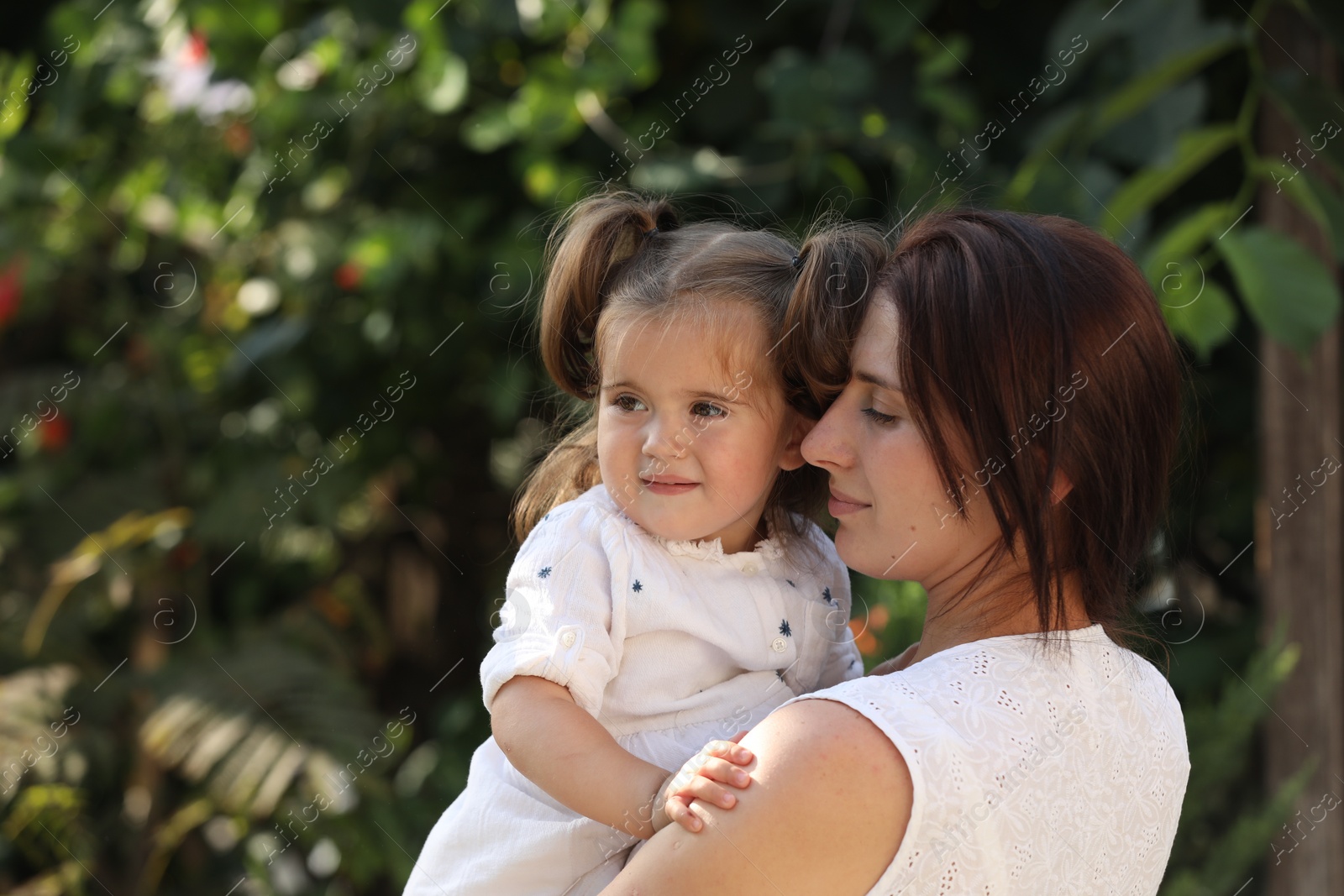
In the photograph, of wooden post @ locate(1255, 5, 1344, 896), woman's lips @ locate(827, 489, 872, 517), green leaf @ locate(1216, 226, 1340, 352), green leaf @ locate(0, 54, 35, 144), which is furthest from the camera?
green leaf @ locate(0, 54, 35, 144)

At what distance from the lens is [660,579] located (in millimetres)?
1254

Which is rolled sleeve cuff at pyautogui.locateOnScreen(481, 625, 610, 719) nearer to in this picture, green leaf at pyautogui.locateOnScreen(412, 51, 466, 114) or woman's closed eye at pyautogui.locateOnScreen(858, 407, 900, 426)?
woman's closed eye at pyautogui.locateOnScreen(858, 407, 900, 426)

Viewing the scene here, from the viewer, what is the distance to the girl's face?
1233 millimetres

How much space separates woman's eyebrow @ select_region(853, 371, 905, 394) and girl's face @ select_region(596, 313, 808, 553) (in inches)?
5.6

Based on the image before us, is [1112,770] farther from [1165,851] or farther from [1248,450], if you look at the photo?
[1248,450]

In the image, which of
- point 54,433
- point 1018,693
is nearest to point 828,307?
point 1018,693

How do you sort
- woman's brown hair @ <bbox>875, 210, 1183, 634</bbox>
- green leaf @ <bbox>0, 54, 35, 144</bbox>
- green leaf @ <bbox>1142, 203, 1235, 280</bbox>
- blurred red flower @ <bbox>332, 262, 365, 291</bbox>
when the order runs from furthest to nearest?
green leaf @ <bbox>0, 54, 35, 144</bbox> < blurred red flower @ <bbox>332, 262, 365, 291</bbox> < green leaf @ <bbox>1142, 203, 1235, 280</bbox> < woman's brown hair @ <bbox>875, 210, 1183, 634</bbox>

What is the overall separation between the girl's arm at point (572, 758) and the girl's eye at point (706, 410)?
310 millimetres

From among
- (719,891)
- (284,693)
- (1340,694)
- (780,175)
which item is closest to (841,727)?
(719,891)

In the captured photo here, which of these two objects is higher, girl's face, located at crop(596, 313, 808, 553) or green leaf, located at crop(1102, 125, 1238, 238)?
girl's face, located at crop(596, 313, 808, 553)

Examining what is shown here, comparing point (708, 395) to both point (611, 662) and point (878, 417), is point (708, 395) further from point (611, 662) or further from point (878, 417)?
point (611, 662)

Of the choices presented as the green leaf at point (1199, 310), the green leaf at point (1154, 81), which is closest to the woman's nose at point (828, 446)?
the green leaf at point (1199, 310)

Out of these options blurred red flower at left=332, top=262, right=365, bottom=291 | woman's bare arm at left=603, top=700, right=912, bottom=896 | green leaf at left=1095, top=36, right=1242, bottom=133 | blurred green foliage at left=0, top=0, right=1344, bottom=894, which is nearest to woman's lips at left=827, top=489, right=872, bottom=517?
woman's bare arm at left=603, top=700, right=912, bottom=896

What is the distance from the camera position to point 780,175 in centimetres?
241
